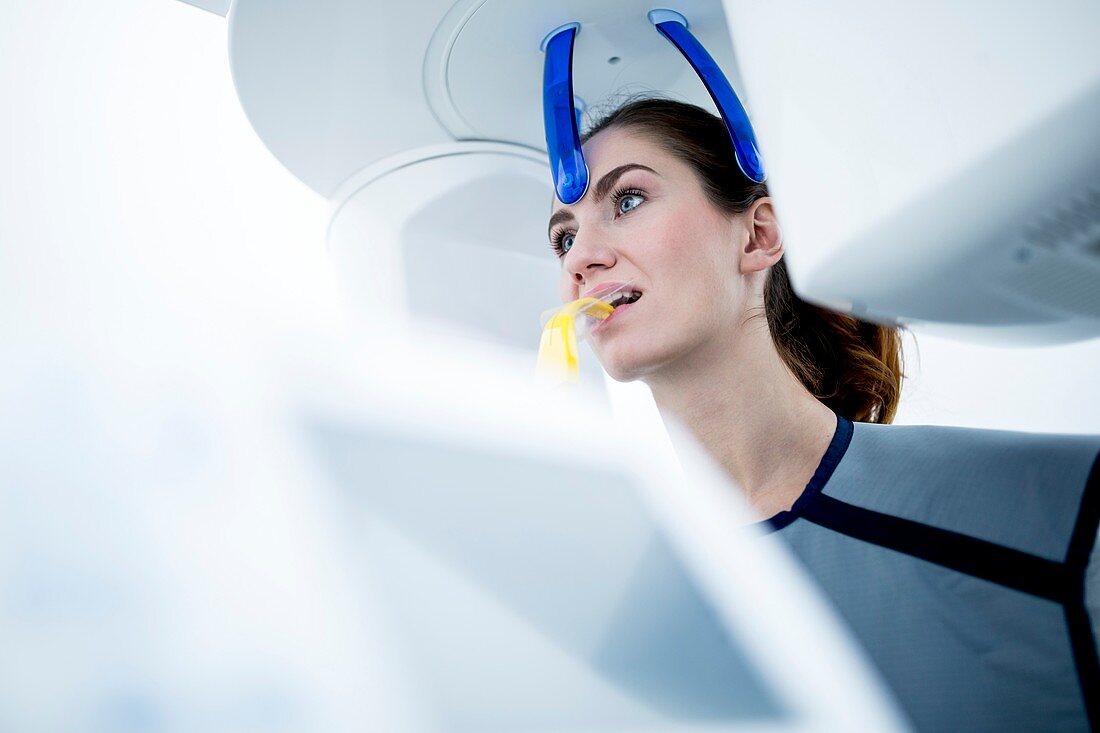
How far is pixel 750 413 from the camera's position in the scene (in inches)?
35.0

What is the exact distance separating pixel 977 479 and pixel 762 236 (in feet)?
1.17

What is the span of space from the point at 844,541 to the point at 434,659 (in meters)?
0.41

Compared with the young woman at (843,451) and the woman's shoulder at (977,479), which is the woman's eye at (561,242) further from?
the woman's shoulder at (977,479)

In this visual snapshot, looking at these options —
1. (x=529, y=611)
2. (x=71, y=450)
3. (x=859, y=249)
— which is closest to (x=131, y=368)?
(x=71, y=450)

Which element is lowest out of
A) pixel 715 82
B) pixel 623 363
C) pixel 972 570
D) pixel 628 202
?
pixel 972 570

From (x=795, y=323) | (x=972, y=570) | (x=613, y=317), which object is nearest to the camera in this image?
(x=972, y=570)

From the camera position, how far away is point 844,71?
1.21 ft

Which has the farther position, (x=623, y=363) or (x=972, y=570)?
(x=623, y=363)

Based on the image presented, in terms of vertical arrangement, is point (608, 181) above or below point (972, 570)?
above

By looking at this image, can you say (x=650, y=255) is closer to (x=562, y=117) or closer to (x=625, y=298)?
(x=625, y=298)

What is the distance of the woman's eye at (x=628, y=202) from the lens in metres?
0.88

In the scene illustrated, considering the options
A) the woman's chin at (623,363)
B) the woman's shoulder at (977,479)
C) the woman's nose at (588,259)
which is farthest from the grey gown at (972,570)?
the woman's nose at (588,259)

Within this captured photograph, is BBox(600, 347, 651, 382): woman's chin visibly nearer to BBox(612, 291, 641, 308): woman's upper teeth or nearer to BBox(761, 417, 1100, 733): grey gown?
BBox(612, 291, 641, 308): woman's upper teeth

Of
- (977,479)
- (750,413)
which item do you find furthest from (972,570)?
(750,413)
